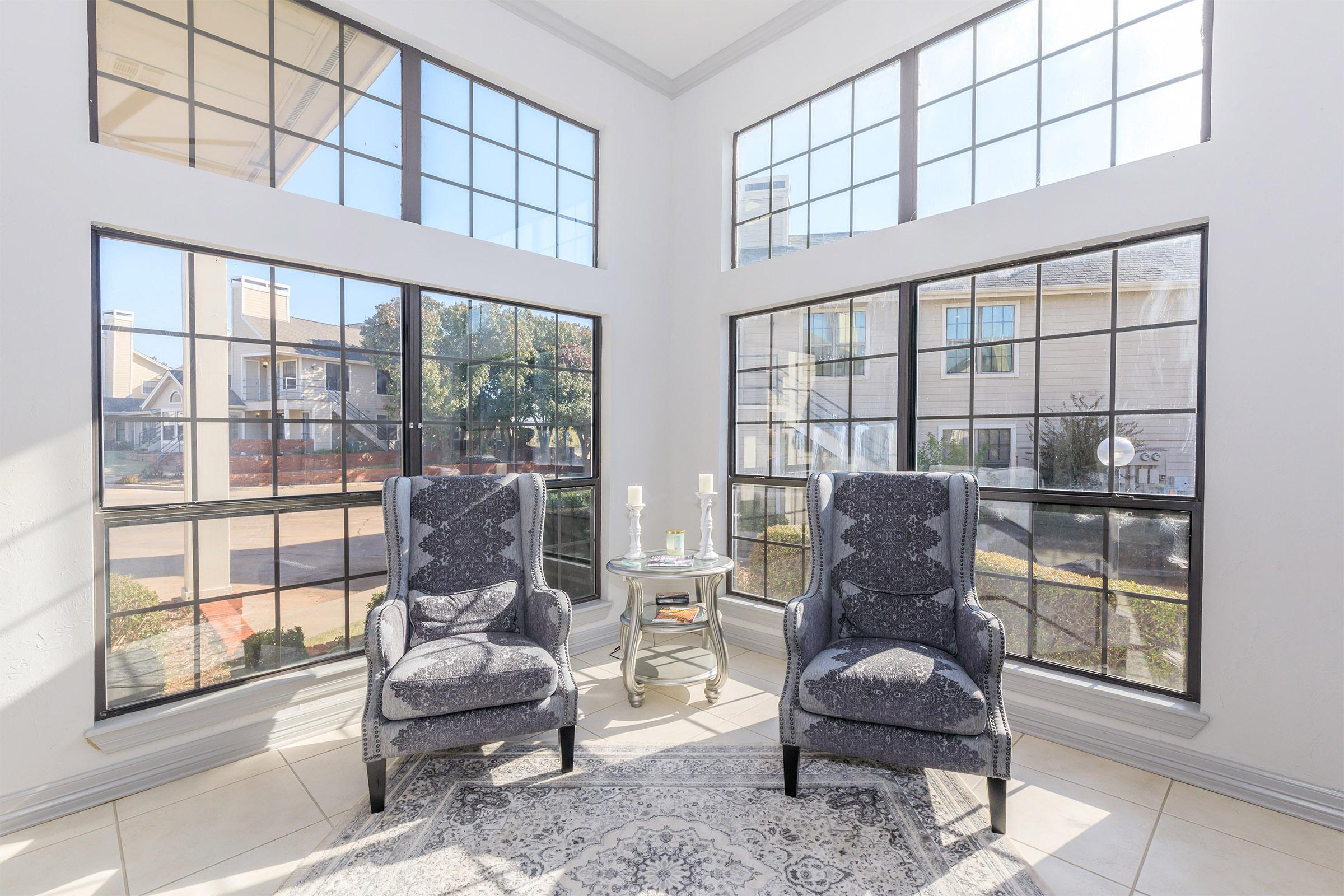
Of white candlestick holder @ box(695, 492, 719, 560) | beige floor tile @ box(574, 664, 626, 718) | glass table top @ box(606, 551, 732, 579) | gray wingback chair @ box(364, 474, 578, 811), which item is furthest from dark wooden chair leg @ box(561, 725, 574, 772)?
white candlestick holder @ box(695, 492, 719, 560)

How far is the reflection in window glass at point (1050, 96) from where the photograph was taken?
2523 mm

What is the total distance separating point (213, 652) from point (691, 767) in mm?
2104

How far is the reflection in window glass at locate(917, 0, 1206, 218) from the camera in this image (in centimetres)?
252

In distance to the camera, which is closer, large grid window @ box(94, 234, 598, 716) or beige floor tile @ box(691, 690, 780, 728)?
large grid window @ box(94, 234, 598, 716)

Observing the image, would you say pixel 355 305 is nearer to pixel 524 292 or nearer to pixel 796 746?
pixel 524 292

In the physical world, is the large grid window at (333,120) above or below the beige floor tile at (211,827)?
above

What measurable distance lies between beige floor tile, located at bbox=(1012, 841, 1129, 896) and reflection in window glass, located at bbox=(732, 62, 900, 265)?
292 cm

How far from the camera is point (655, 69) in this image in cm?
422

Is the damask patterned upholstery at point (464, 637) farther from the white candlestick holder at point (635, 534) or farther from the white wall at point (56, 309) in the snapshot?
the white wall at point (56, 309)

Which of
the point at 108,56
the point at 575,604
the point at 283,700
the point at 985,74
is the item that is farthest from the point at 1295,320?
the point at 108,56

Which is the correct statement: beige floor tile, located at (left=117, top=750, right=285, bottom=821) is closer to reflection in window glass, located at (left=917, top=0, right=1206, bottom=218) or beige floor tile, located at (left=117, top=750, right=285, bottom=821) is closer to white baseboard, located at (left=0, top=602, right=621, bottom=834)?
white baseboard, located at (left=0, top=602, right=621, bottom=834)

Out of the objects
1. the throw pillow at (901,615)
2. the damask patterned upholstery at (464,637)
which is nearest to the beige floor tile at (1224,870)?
the throw pillow at (901,615)

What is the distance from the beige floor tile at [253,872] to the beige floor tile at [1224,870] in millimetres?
2592

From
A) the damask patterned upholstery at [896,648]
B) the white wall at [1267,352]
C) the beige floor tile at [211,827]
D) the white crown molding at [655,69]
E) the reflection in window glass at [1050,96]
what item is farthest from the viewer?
the white crown molding at [655,69]
